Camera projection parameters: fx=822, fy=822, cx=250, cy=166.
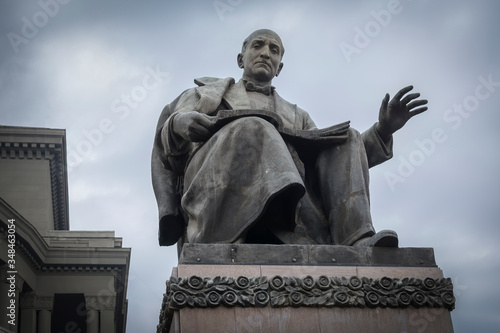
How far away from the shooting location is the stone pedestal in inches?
239

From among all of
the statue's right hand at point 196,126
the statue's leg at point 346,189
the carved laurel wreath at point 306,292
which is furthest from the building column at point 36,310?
the carved laurel wreath at point 306,292

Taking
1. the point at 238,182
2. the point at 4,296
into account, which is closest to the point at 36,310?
the point at 4,296

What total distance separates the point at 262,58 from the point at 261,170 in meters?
2.18

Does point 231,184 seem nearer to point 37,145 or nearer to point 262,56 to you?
point 262,56

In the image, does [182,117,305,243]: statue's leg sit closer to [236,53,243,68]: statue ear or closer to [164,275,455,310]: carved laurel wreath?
[164,275,455,310]: carved laurel wreath

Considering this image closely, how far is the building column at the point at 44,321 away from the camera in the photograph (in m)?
41.7

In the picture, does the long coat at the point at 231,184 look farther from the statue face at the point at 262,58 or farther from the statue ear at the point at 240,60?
the statue ear at the point at 240,60

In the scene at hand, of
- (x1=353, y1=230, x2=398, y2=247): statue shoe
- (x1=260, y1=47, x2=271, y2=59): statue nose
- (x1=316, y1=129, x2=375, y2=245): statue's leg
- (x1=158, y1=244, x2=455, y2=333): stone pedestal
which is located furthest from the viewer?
(x1=260, y1=47, x2=271, y2=59): statue nose

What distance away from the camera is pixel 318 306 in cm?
622

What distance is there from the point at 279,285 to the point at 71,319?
41972 mm

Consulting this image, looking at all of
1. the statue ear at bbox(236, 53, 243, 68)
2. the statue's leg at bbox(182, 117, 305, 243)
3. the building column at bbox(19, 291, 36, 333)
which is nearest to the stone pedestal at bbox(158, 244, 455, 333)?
the statue's leg at bbox(182, 117, 305, 243)

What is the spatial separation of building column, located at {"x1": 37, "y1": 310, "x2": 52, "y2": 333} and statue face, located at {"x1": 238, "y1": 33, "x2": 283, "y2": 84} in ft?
116

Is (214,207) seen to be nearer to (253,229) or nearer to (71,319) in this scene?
(253,229)

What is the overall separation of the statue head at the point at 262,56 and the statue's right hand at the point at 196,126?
1560 millimetres
